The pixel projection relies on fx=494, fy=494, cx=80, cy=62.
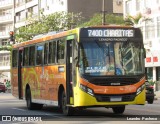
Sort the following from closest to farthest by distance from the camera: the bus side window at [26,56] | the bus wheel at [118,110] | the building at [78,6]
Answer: the bus wheel at [118,110]
the bus side window at [26,56]
the building at [78,6]

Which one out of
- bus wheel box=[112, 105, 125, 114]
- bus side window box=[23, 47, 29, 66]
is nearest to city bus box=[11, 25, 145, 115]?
bus wheel box=[112, 105, 125, 114]

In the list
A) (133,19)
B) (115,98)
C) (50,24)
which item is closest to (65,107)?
(115,98)

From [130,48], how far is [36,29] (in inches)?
1596

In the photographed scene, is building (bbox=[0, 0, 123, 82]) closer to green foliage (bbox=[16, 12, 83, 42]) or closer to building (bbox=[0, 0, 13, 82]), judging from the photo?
building (bbox=[0, 0, 13, 82])

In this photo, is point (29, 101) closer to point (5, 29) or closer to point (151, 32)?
point (151, 32)

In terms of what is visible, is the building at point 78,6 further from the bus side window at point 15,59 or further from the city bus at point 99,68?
the city bus at point 99,68

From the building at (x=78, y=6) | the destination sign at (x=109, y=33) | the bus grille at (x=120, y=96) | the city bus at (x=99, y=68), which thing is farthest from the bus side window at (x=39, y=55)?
the building at (x=78, y=6)

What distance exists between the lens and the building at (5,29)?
93875mm

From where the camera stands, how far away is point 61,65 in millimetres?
18656

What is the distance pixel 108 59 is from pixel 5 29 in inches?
3169

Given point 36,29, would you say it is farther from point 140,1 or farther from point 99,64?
point 99,64

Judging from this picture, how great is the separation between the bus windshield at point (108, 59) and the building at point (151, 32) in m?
31.1

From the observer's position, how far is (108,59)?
666 inches

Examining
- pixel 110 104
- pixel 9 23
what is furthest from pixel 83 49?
pixel 9 23
